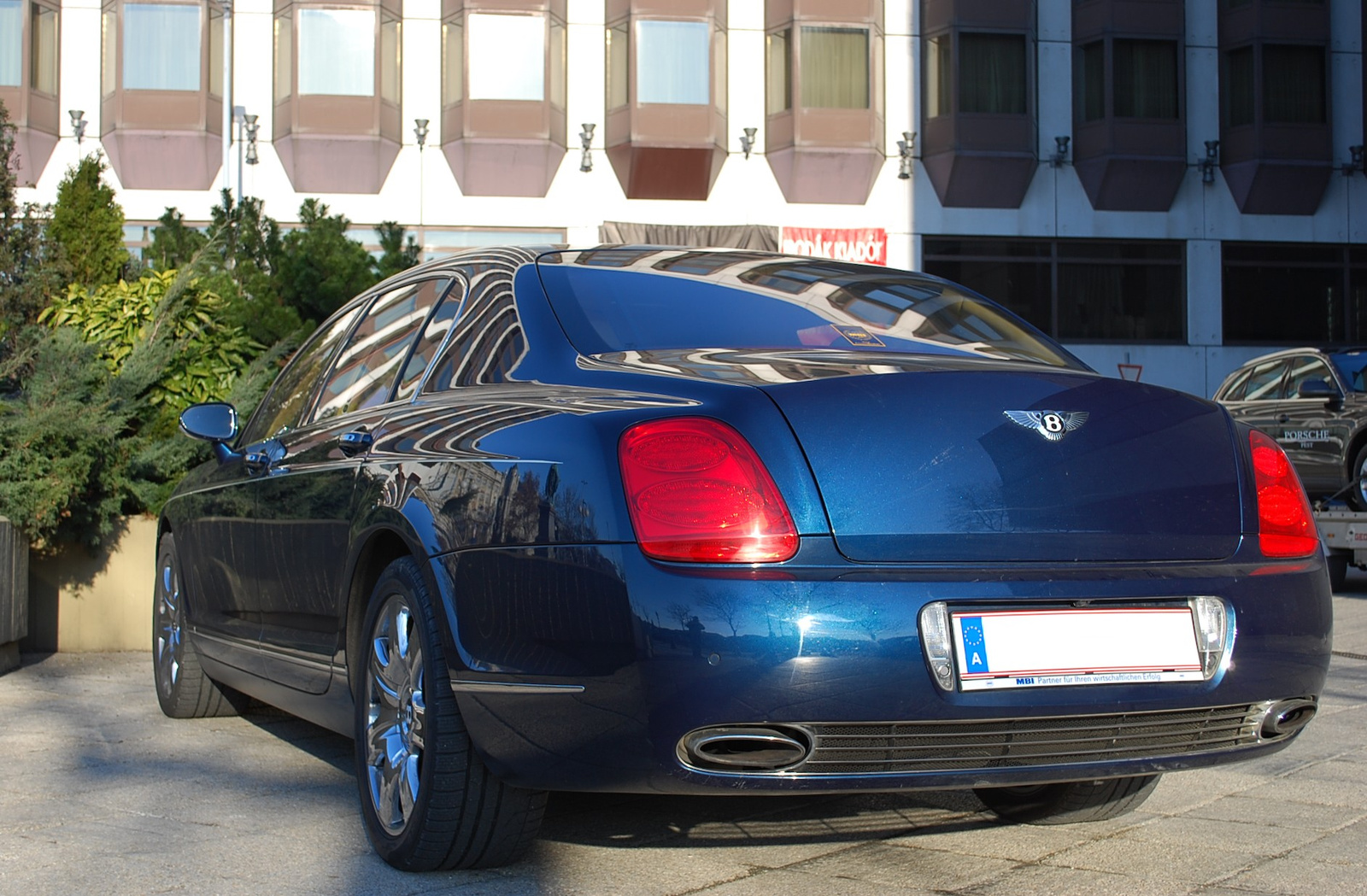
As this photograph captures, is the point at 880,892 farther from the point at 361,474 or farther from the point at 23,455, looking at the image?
the point at 23,455

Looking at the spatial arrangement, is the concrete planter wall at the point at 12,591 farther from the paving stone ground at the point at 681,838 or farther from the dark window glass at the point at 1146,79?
the dark window glass at the point at 1146,79

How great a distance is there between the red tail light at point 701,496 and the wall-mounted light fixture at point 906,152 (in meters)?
25.9

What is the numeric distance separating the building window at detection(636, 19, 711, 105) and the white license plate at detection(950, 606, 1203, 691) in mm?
24600

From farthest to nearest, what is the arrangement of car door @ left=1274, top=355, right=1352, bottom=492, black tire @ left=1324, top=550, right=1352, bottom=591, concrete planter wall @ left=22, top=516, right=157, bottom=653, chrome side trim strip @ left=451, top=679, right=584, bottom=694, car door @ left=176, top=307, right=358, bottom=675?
car door @ left=1274, top=355, right=1352, bottom=492
black tire @ left=1324, top=550, right=1352, bottom=591
concrete planter wall @ left=22, top=516, right=157, bottom=653
car door @ left=176, top=307, right=358, bottom=675
chrome side trim strip @ left=451, top=679, right=584, bottom=694

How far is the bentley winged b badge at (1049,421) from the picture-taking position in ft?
9.71

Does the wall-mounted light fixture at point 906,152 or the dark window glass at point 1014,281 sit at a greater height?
the wall-mounted light fixture at point 906,152

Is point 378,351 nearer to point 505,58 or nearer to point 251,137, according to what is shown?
point 505,58

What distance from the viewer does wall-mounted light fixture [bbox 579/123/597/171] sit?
26.9 meters

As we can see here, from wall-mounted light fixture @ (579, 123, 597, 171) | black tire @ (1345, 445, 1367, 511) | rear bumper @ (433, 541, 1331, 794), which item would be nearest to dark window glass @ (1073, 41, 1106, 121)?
wall-mounted light fixture @ (579, 123, 597, 171)

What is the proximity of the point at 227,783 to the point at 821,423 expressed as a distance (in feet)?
8.06

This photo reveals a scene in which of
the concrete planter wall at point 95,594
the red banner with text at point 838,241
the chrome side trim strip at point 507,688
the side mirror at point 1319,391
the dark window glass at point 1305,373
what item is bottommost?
the concrete planter wall at point 95,594

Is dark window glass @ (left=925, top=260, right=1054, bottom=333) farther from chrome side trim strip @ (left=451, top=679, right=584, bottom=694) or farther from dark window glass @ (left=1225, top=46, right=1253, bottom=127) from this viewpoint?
chrome side trim strip @ (left=451, top=679, right=584, bottom=694)

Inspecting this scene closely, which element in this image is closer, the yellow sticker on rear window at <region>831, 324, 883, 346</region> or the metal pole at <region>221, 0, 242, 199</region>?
the yellow sticker on rear window at <region>831, 324, 883, 346</region>

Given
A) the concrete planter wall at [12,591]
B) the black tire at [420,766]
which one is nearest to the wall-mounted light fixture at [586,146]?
the concrete planter wall at [12,591]
